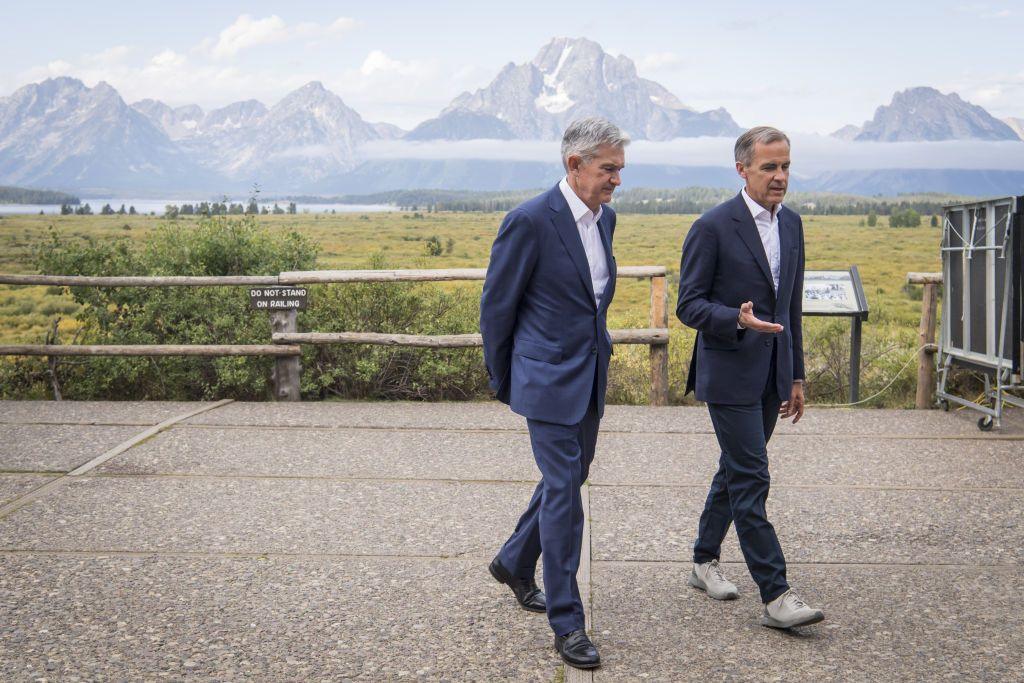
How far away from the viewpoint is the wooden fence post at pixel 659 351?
28.8 ft

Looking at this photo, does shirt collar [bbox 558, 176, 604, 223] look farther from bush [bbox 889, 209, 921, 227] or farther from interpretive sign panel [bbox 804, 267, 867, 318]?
bush [bbox 889, 209, 921, 227]

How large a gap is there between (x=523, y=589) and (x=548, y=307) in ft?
4.14

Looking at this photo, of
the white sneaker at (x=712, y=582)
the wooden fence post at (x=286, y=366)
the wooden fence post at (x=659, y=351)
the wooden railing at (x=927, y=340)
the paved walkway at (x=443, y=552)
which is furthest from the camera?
the wooden fence post at (x=286, y=366)

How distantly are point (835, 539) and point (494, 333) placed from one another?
8.06 ft

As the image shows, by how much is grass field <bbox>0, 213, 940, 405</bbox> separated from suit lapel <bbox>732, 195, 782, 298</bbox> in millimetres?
5499

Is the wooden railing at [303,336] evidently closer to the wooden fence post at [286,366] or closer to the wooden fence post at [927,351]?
the wooden fence post at [286,366]

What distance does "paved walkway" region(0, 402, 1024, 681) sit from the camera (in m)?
3.61

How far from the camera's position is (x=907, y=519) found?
17.7ft

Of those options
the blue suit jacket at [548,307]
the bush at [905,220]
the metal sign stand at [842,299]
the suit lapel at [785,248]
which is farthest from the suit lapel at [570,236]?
the bush at [905,220]

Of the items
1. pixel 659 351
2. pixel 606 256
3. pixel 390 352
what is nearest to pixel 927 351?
pixel 659 351

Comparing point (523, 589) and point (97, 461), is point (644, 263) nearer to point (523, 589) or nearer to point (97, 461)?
Answer: point (97, 461)

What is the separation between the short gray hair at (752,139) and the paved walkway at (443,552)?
6.03ft

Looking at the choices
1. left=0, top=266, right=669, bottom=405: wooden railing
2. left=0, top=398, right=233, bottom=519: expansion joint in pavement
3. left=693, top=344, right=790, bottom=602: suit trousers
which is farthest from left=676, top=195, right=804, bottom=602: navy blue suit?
left=0, top=266, right=669, bottom=405: wooden railing

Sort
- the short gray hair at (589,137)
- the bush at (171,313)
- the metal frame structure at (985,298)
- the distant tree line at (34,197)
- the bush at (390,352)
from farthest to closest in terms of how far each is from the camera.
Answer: the distant tree line at (34,197)
the bush at (171,313)
the bush at (390,352)
the metal frame structure at (985,298)
the short gray hair at (589,137)
